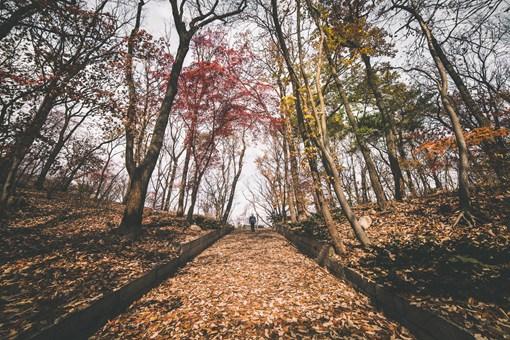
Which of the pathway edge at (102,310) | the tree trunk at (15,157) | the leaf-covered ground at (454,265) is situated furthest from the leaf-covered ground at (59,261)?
the leaf-covered ground at (454,265)

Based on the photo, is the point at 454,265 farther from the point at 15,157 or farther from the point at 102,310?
the point at 15,157

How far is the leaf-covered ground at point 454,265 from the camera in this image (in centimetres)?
262

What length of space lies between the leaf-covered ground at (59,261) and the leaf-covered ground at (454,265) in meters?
4.77

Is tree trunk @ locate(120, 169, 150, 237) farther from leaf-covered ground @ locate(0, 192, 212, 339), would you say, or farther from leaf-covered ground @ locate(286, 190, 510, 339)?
leaf-covered ground @ locate(286, 190, 510, 339)

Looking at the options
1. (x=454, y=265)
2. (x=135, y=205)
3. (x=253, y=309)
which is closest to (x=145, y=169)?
(x=135, y=205)

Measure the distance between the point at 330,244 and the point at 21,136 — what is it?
929cm

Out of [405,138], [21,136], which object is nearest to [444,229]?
[21,136]

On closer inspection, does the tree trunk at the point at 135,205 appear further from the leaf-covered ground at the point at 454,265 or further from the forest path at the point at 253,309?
the leaf-covered ground at the point at 454,265

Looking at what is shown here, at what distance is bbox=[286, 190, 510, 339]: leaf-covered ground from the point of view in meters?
2.62

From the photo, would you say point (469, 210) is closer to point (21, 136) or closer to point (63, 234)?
point (63, 234)

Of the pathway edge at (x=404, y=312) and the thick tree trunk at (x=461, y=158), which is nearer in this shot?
the pathway edge at (x=404, y=312)

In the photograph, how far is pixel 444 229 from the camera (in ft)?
19.0

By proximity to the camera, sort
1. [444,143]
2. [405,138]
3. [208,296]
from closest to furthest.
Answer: [208,296] → [444,143] → [405,138]

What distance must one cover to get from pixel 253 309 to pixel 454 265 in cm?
323
